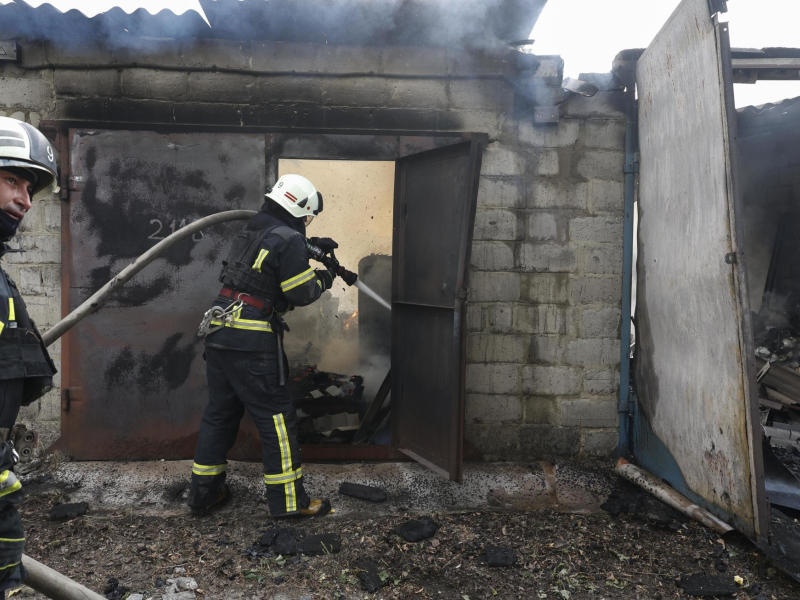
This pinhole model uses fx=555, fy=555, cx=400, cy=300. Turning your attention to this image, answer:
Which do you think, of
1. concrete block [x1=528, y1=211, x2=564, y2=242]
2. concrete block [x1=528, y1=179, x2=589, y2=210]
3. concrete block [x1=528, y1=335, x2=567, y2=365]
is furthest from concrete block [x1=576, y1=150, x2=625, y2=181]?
concrete block [x1=528, y1=335, x2=567, y2=365]

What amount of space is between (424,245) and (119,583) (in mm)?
2845

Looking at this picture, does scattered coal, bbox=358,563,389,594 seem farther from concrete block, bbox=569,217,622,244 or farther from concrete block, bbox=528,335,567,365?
concrete block, bbox=569,217,622,244

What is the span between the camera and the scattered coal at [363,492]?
3.98 m

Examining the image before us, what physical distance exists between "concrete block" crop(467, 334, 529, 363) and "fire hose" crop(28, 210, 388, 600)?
119 cm

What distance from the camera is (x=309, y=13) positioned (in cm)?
424

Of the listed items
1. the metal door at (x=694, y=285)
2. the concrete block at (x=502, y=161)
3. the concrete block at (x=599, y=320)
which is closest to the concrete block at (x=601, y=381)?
the metal door at (x=694, y=285)

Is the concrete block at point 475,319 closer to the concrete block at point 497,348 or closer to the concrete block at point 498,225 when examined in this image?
the concrete block at point 497,348

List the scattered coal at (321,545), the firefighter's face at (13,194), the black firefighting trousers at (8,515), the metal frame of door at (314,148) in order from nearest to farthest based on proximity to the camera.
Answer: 1. the black firefighting trousers at (8,515)
2. the firefighter's face at (13,194)
3. the scattered coal at (321,545)
4. the metal frame of door at (314,148)

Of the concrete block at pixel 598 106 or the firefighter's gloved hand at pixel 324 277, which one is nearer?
the firefighter's gloved hand at pixel 324 277

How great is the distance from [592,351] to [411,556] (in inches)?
90.6

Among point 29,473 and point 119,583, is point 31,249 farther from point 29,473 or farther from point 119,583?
point 119,583

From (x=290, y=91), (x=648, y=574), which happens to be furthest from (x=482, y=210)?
(x=648, y=574)

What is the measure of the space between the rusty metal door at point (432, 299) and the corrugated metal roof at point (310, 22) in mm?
1051

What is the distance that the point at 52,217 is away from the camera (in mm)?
4359
